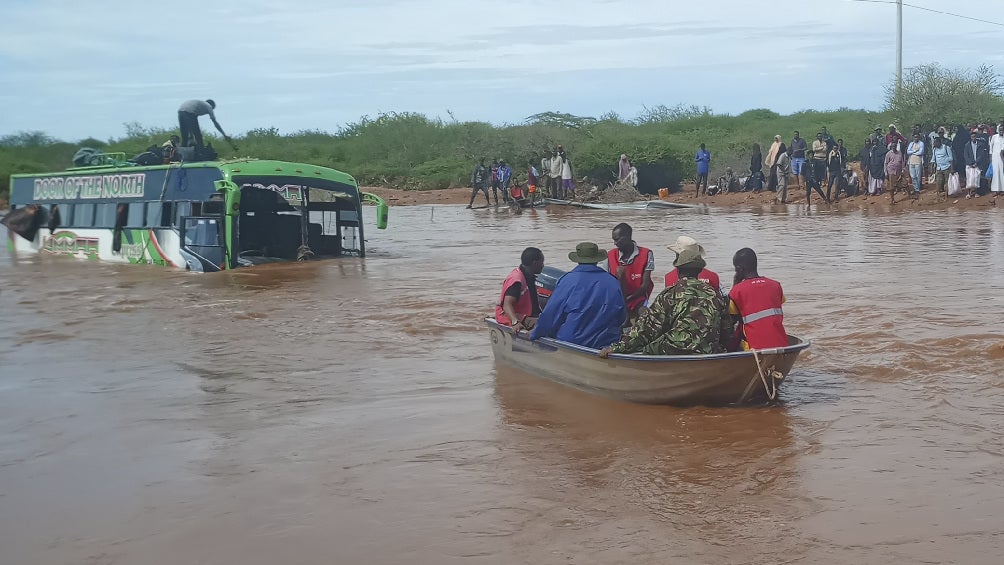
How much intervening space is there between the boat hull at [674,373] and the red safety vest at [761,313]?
19 centimetres

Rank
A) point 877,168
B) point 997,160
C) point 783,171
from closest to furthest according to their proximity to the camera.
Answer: point 997,160
point 877,168
point 783,171

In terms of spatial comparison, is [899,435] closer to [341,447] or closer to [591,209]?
[341,447]

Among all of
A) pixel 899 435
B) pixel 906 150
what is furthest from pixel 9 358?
pixel 906 150

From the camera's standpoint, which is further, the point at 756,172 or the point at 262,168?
the point at 756,172

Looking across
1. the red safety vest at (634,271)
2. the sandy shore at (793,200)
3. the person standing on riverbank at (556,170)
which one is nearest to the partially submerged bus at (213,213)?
the red safety vest at (634,271)

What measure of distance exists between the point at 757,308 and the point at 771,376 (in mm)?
512

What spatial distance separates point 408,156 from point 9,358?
42.1 meters

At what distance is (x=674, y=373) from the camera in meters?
7.84

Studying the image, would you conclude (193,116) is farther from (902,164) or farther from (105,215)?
(902,164)

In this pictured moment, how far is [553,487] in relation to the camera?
6.61 metres

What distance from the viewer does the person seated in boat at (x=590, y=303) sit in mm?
8500

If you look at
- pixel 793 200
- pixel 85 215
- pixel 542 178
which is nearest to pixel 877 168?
pixel 793 200

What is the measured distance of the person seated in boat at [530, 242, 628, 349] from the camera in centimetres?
850

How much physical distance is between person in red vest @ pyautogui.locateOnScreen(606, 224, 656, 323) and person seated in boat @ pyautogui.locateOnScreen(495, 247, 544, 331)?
0.70 metres
